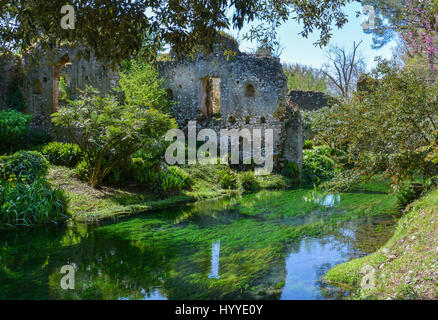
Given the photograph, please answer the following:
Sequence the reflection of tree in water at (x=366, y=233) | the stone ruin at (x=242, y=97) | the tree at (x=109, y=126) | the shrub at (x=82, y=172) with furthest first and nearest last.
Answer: the stone ruin at (x=242, y=97), the shrub at (x=82, y=172), the tree at (x=109, y=126), the reflection of tree in water at (x=366, y=233)

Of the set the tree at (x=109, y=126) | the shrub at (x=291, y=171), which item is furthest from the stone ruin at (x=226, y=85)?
the tree at (x=109, y=126)

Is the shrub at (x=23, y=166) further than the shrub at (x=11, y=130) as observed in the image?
No

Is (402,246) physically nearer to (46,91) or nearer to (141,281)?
Result: (141,281)

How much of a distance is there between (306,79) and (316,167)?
15.4 meters

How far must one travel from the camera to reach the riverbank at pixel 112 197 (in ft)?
32.1

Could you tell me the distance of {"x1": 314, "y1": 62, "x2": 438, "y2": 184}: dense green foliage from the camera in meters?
7.47

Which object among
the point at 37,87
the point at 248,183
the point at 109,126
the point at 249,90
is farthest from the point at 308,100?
the point at 109,126

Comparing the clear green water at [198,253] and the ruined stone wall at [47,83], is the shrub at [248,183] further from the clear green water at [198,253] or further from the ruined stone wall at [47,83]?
the ruined stone wall at [47,83]

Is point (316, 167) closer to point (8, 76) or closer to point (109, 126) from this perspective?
point (109, 126)

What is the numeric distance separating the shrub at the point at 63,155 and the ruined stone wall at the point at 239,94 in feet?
23.8

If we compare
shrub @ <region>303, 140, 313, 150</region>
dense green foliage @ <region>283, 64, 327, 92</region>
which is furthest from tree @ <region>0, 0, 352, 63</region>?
dense green foliage @ <region>283, 64, 327, 92</region>

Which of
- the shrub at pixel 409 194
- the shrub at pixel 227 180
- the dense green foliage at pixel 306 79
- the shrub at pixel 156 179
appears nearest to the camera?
the shrub at pixel 409 194

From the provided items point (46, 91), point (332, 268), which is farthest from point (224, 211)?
point (46, 91)
